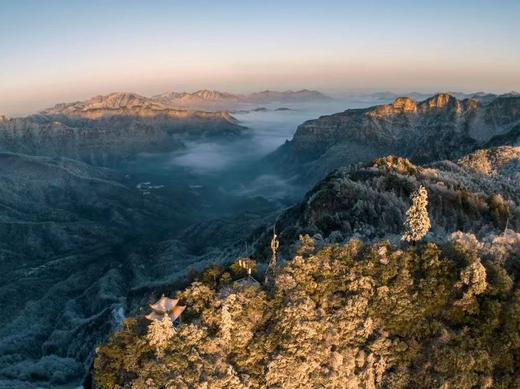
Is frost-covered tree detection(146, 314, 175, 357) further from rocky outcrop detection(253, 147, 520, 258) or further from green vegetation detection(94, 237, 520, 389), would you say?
rocky outcrop detection(253, 147, 520, 258)

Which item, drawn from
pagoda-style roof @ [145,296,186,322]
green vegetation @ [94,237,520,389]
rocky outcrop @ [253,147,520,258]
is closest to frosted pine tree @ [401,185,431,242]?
green vegetation @ [94,237,520,389]

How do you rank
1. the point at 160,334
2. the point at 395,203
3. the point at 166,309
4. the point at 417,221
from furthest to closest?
the point at 395,203, the point at 417,221, the point at 166,309, the point at 160,334

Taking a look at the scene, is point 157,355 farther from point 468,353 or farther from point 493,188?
point 493,188

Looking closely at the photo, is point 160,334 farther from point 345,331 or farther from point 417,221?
point 417,221

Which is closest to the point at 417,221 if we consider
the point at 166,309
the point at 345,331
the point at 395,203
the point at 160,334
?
the point at 345,331

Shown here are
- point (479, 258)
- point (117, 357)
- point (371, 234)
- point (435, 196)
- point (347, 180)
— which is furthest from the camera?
point (347, 180)

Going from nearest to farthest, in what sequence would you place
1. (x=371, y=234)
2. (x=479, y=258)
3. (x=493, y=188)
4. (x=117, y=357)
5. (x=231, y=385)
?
(x=231, y=385), (x=117, y=357), (x=479, y=258), (x=371, y=234), (x=493, y=188)

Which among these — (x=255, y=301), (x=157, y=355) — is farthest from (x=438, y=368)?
(x=157, y=355)
